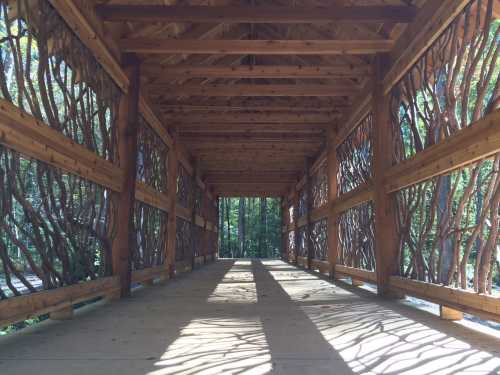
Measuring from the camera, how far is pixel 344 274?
8359 mm

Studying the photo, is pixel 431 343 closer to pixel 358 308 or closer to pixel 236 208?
pixel 358 308

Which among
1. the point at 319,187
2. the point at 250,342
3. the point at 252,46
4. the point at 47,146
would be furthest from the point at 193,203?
the point at 250,342

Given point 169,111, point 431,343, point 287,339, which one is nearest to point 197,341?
point 287,339

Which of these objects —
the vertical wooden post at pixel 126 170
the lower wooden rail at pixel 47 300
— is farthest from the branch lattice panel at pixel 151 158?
the lower wooden rail at pixel 47 300

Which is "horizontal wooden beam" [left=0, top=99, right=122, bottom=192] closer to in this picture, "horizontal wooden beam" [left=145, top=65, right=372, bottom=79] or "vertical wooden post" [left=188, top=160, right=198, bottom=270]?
"horizontal wooden beam" [left=145, top=65, right=372, bottom=79]

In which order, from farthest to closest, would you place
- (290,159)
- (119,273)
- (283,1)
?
(290,159) < (283,1) < (119,273)

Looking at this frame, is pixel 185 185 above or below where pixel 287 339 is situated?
above

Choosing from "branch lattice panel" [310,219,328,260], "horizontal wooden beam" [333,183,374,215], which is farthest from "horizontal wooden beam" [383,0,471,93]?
"branch lattice panel" [310,219,328,260]

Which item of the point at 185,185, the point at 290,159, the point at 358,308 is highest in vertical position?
the point at 290,159

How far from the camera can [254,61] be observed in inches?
328

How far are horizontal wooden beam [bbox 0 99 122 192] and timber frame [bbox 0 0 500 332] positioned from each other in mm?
→ 13

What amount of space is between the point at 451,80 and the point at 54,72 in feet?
11.2

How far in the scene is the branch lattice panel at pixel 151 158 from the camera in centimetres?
719

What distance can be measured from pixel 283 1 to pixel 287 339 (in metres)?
5.06
